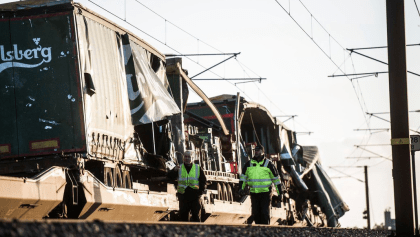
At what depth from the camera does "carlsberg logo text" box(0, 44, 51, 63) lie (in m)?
12.8

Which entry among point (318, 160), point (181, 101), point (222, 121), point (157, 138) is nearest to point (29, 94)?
point (157, 138)

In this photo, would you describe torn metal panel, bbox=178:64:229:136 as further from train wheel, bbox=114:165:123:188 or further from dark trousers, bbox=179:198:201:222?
dark trousers, bbox=179:198:201:222

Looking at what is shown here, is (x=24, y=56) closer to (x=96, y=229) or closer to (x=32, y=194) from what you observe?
(x=32, y=194)

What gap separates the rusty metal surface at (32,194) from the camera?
942cm

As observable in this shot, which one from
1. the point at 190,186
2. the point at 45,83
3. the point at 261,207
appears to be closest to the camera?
the point at 45,83

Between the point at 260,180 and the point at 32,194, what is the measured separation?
4.83 meters

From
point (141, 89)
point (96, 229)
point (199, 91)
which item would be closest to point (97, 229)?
point (96, 229)

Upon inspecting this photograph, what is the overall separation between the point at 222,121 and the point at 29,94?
33.5 ft

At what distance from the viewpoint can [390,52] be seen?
1316 centimetres

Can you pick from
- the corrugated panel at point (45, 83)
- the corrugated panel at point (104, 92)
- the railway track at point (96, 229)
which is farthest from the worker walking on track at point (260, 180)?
the railway track at point (96, 229)

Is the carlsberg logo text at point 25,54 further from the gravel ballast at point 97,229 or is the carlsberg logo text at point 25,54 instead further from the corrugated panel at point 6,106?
the gravel ballast at point 97,229

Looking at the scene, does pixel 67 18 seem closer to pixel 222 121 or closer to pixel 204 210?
pixel 204 210

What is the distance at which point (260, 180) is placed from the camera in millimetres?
13508

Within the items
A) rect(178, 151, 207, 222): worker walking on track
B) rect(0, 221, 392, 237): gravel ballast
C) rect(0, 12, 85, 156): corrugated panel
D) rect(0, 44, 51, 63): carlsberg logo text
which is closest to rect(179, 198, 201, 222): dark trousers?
rect(178, 151, 207, 222): worker walking on track
